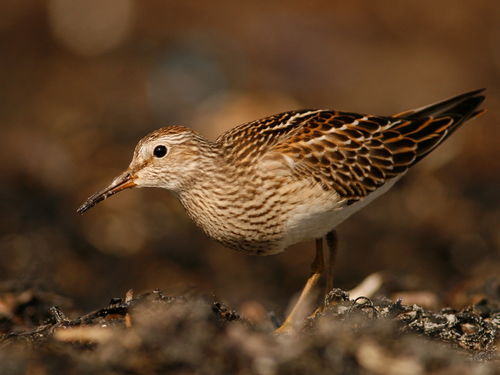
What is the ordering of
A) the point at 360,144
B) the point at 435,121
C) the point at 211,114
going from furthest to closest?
1. the point at 211,114
2. the point at 435,121
3. the point at 360,144

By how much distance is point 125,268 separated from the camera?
10078 mm

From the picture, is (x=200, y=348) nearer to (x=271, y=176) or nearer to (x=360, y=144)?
(x=271, y=176)

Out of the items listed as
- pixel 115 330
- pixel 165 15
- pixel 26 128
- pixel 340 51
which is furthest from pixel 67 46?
pixel 115 330

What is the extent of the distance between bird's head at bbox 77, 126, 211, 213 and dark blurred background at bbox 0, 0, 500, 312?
1.22m

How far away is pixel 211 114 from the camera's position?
13797 millimetres

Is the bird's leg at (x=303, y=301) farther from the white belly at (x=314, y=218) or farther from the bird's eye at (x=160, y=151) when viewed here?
the bird's eye at (x=160, y=151)

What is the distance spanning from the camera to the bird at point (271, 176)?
20.5 feet

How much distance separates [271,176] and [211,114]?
7610 mm

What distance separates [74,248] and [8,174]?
244cm

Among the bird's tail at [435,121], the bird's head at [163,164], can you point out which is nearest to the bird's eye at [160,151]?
the bird's head at [163,164]

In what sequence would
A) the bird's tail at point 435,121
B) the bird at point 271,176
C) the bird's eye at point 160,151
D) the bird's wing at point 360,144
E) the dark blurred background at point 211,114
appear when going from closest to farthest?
the bird at point 271,176 → the bird's eye at point 160,151 → the bird's wing at point 360,144 → the bird's tail at point 435,121 → the dark blurred background at point 211,114

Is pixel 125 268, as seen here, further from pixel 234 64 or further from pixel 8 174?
pixel 234 64

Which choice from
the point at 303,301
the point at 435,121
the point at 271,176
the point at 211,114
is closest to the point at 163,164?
the point at 271,176

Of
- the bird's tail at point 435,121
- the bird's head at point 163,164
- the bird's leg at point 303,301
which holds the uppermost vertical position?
the bird's head at point 163,164
